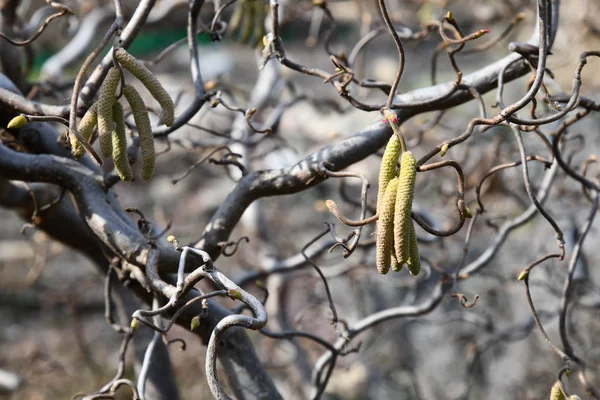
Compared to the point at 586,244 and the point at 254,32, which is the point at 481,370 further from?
the point at 254,32

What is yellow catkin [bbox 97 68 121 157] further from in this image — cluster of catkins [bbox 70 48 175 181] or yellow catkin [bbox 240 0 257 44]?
yellow catkin [bbox 240 0 257 44]

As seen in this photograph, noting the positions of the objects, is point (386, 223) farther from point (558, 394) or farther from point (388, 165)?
point (558, 394)

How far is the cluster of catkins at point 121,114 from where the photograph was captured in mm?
1342

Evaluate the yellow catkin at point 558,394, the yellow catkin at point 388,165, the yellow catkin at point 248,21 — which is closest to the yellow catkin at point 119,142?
the yellow catkin at point 388,165

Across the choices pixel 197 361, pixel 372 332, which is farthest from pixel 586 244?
pixel 197 361

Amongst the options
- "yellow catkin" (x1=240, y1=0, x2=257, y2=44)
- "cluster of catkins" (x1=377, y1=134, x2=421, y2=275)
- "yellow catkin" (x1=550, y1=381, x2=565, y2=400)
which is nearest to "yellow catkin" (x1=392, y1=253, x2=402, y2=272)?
"cluster of catkins" (x1=377, y1=134, x2=421, y2=275)

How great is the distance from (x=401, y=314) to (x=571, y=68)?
5472 millimetres

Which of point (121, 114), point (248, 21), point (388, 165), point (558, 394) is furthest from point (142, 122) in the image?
point (248, 21)

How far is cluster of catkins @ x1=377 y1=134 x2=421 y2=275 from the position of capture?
1109 millimetres

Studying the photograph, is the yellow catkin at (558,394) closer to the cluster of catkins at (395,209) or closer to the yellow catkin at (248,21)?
the cluster of catkins at (395,209)

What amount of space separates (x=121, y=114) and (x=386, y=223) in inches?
24.2

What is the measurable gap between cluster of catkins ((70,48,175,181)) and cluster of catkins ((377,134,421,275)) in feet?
1.59

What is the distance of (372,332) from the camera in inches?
181

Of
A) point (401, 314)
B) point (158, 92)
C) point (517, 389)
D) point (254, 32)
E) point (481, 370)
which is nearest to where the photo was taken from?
point (158, 92)
